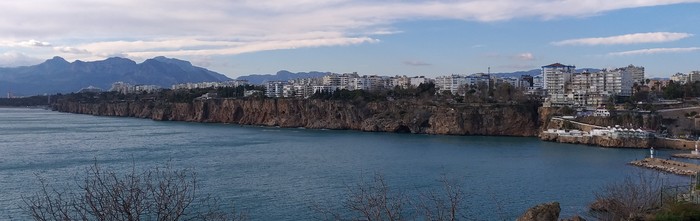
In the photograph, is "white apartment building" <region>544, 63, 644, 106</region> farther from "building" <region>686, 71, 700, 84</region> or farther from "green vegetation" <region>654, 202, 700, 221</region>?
"green vegetation" <region>654, 202, 700, 221</region>

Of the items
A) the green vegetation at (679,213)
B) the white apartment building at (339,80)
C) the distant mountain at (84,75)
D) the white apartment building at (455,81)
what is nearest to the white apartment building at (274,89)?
the white apartment building at (339,80)

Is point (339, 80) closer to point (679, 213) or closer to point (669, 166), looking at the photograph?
point (669, 166)

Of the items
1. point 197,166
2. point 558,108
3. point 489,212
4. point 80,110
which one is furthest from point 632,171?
point 80,110

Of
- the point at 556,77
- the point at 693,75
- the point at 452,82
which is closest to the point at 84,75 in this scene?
the point at 452,82

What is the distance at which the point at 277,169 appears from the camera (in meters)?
18.3

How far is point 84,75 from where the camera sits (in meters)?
169

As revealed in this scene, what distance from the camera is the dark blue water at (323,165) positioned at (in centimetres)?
1333

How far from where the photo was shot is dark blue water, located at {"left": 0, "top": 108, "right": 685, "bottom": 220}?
13.3 meters

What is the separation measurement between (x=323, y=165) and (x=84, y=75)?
6478 inches

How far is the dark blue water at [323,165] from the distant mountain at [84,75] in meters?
136

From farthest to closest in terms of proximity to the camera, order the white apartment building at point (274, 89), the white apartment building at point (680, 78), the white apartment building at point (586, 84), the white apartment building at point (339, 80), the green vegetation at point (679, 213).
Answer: the white apartment building at point (339, 80) → the white apartment building at point (274, 89) → the white apartment building at point (680, 78) → the white apartment building at point (586, 84) → the green vegetation at point (679, 213)

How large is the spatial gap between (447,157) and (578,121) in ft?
38.2

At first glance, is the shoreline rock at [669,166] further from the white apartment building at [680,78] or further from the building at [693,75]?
the white apartment building at [680,78]

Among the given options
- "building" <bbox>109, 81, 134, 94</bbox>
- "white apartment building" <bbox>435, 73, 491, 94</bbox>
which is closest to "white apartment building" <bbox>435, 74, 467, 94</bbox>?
"white apartment building" <bbox>435, 73, 491, 94</bbox>
